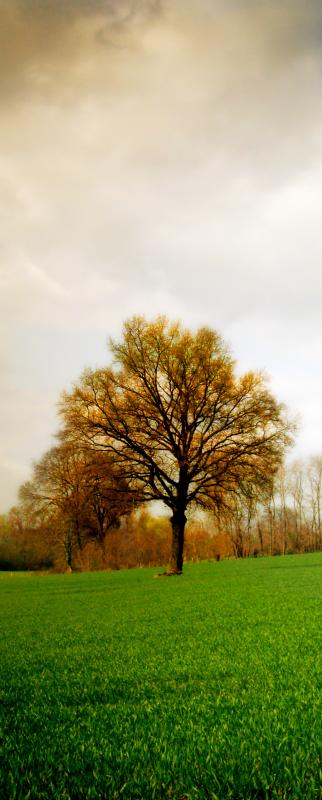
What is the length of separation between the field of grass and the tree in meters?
15.9

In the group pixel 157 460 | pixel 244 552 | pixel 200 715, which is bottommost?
pixel 244 552

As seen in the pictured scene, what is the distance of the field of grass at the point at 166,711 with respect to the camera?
2.62 metres

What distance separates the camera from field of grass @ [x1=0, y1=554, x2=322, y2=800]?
2621 mm

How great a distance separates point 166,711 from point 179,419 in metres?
21.5

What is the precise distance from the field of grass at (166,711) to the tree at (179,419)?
1593cm

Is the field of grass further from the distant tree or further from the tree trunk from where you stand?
the distant tree

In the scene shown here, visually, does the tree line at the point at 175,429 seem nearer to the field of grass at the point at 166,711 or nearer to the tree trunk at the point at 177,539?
the tree trunk at the point at 177,539

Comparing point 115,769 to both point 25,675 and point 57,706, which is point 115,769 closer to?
point 57,706

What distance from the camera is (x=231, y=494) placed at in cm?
2502

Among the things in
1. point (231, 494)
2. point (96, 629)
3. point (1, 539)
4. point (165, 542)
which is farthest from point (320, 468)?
point (96, 629)

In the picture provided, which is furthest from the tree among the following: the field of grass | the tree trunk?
the field of grass

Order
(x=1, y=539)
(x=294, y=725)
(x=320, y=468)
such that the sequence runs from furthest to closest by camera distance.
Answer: (x=320, y=468) → (x=1, y=539) → (x=294, y=725)

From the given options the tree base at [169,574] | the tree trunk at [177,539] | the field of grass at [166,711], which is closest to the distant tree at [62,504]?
the tree trunk at [177,539]

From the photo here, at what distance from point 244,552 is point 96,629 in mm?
61120
